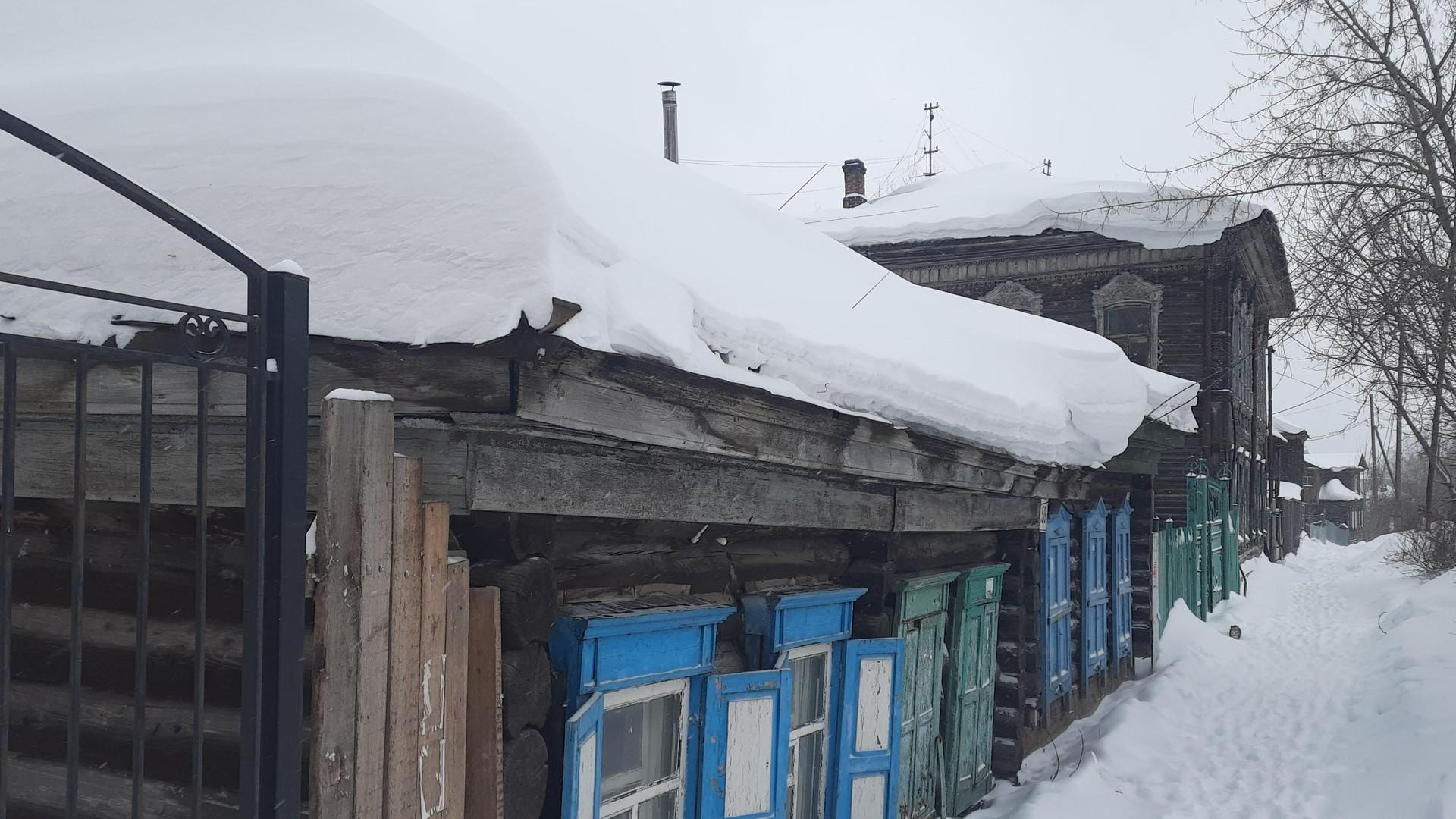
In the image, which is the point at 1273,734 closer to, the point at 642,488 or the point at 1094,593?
the point at 1094,593

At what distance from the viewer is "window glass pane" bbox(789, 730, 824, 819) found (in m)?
4.79

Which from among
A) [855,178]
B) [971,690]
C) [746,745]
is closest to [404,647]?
[746,745]

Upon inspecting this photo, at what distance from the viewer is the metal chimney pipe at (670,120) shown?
1280cm

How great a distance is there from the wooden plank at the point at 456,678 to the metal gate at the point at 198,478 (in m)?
0.50

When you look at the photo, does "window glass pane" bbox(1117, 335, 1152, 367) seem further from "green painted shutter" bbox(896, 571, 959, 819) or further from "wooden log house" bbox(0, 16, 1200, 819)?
"wooden log house" bbox(0, 16, 1200, 819)

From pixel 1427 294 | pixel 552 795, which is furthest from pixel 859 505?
pixel 1427 294

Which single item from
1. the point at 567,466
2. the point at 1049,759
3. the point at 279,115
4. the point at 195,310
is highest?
the point at 279,115

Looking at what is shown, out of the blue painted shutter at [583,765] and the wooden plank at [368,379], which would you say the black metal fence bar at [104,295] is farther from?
the blue painted shutter at [583,765]

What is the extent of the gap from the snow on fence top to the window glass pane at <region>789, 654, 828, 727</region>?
1442 mm

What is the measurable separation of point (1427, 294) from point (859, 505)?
7308 millimetres

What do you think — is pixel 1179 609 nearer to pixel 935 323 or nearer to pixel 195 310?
pixel 935 323

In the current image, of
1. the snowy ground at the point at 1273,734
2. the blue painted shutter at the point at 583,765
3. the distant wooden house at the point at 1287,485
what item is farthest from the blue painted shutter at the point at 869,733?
the distant wooden house at the point at 1287,485

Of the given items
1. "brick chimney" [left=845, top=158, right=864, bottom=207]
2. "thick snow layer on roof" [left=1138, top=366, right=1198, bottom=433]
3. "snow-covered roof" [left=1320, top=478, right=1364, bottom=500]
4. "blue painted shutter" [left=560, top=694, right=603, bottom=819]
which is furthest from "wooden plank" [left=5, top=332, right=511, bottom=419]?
"snow-covered roof" [left=1320, top=478, right=1364, bottom=500]

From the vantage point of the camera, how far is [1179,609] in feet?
42.4
